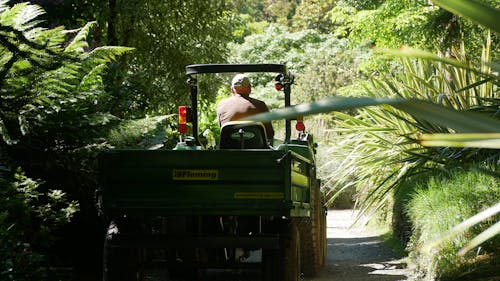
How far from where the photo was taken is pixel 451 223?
776 centimetres

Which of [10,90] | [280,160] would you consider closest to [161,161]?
[280,160]

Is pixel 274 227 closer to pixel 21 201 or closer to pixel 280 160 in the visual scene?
pixel 280 160

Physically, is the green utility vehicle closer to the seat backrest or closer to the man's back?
the seat backrest

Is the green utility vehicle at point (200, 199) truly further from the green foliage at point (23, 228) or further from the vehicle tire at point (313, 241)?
the vehicle tire at point (313, 241)

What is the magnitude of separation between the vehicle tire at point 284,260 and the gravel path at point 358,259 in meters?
2.28

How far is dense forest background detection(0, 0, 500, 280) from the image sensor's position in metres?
7.11

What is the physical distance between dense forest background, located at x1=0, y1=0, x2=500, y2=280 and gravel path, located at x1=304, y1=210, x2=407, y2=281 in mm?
434

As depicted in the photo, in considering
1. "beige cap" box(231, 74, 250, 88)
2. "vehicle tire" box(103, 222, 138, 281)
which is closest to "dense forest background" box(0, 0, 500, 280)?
"vehicle tire" box(103, 222, 138, 281)

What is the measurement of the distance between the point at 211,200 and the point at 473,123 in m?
4.32

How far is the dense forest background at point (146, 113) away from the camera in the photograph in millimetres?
7109

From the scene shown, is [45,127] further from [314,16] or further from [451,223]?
[314,16]

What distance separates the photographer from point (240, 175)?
6852 mm

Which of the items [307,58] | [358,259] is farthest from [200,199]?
[307,58]

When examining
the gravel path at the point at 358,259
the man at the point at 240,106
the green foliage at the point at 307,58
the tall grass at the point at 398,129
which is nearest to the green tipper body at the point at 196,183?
the man at the point at 240,106
